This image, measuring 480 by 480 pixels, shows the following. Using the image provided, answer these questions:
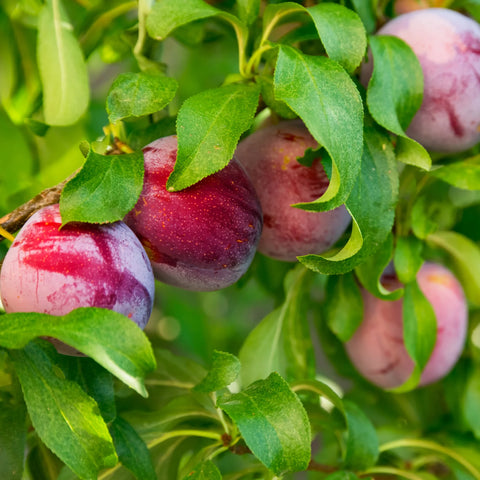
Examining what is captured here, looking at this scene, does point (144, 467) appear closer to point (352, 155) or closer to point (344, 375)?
point (352, 155)

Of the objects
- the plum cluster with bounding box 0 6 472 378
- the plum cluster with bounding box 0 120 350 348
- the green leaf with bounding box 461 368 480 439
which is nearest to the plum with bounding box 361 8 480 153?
the plum cluster with bounding box 0 6 472 378

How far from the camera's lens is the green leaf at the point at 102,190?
1.39 feet

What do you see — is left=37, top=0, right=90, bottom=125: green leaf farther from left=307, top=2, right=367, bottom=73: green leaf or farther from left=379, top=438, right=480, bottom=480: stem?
left=379, top=438, right=480, bottom=480: stem

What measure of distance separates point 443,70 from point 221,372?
0.30 metres

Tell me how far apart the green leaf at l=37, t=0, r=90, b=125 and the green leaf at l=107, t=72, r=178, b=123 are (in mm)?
146

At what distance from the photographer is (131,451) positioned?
519 mm

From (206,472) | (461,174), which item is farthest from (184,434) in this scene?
(461,174)

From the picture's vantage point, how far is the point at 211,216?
48 centimetres

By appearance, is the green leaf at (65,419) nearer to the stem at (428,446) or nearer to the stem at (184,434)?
the stem at (184,434)

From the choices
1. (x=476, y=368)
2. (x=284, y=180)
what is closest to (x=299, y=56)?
(x=284, y=180)

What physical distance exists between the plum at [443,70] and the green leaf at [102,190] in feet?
0.73

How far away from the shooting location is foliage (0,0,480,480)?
0.42m

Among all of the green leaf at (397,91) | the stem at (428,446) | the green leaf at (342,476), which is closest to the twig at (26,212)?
the green leaf at (397,91)

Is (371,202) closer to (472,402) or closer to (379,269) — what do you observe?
(379,269)
